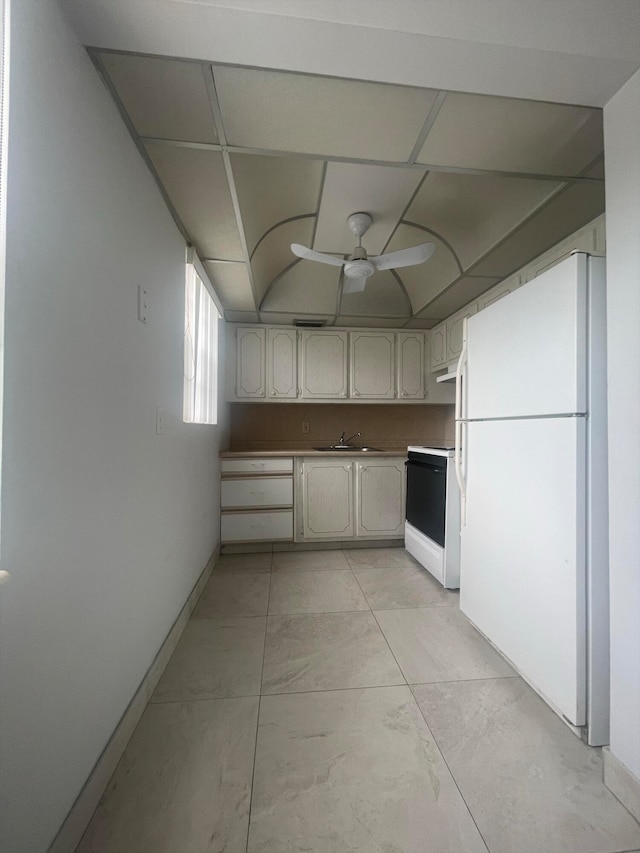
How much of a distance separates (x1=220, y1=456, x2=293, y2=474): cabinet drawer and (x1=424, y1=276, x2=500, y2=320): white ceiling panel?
195 cm

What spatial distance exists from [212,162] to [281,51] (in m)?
0.57

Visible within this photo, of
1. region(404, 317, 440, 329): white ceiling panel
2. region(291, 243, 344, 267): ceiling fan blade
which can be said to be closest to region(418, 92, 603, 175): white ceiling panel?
region(291, 243, 344, 267): ceiling fan blade

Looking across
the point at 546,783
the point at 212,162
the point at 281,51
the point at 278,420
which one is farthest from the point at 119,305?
the point at 278,420

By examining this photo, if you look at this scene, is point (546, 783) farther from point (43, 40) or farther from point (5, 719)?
point (43, 40)

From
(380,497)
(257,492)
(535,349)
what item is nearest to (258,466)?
(257,492)

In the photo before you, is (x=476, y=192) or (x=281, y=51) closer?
(x=281, y=51)

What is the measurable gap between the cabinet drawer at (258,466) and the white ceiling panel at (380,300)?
1556mm

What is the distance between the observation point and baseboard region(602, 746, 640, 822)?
3.27ft

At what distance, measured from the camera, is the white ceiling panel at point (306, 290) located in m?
2.90

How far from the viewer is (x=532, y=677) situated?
141 cm

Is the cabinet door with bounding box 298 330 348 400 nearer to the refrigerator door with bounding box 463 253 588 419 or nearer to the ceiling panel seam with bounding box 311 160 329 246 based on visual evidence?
the ceiling panel seam with bounding box 311 160 329 246

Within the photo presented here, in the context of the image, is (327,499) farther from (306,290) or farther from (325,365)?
(306,290)

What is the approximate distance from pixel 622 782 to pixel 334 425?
3195 mm

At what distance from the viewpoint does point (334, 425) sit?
12.9 ft
